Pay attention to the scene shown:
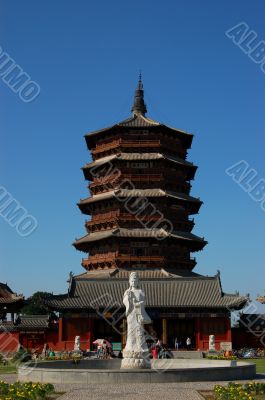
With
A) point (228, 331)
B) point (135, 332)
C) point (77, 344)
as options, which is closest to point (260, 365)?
point (228, 331)

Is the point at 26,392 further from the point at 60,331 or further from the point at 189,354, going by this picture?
the point at 60,331

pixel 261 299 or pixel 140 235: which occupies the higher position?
pixel 140 235

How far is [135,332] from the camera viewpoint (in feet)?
76.7

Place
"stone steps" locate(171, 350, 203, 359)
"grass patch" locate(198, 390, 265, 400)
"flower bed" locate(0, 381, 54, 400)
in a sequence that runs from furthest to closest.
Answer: "stone steps" locate(171, 350, 203, 359)
"grass patch" locate(198, 390, 265, 400)
"flower bed" locate(0, 381, 54, 400)

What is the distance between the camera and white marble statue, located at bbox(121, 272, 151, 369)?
22.9 metres

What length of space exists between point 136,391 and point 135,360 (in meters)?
5.44

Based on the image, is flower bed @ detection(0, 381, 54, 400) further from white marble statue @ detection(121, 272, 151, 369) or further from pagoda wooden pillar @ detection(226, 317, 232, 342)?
pagoda wooden pillar @ detection(226, 317, 232, 342)

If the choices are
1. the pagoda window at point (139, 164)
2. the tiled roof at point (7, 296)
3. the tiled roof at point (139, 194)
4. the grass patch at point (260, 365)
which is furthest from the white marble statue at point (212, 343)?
the tiled roof at point (7, 296)

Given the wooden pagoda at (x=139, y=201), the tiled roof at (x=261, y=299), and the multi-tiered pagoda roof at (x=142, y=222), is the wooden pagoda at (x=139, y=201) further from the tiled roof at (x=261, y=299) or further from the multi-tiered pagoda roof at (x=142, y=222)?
the tiled roof at (x=261, y=299)

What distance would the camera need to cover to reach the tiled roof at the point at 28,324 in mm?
43094

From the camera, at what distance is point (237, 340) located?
41.9 m

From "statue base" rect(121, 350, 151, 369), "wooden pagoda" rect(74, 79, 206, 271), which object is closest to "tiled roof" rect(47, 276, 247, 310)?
"wooden pagoda" rect(74, 79, 206, 271)

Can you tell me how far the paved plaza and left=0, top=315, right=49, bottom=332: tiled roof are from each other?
2458cm

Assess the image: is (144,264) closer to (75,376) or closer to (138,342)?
(138,342)
